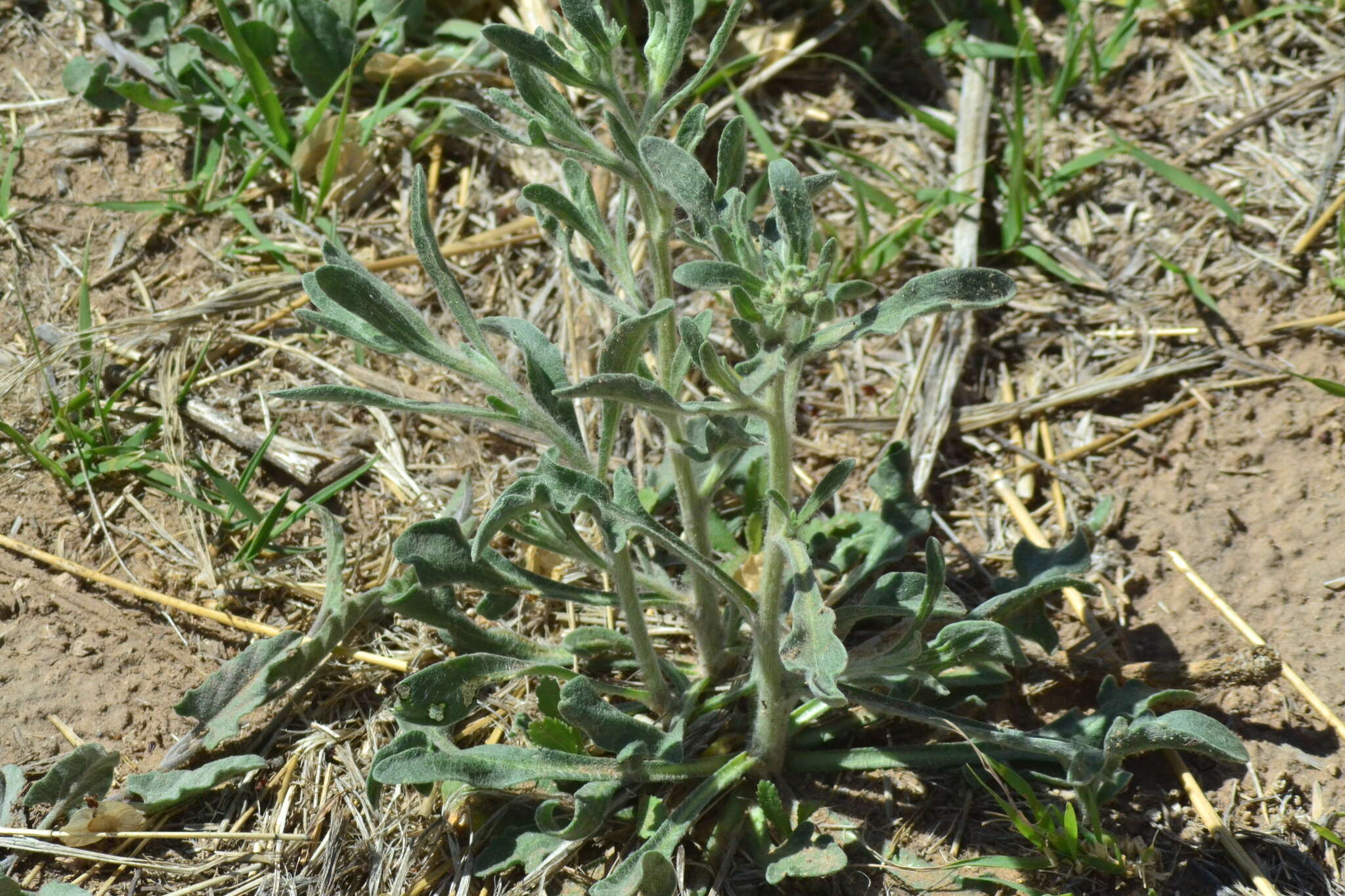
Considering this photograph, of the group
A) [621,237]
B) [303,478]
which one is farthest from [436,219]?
[621,237]

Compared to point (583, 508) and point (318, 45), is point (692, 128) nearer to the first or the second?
point (583, 508)

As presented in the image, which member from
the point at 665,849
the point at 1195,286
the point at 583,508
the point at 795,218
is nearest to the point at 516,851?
the point at 665,849

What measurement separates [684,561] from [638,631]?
0.19 m

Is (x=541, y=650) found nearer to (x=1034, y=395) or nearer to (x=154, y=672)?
(x=154, y=672)

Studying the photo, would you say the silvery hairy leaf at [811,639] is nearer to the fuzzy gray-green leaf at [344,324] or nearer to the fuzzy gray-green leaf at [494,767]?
the fuzzy gray-green leaf at [494,767]

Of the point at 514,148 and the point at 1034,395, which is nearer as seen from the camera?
the point at 1034,395

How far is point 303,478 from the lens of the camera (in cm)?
315

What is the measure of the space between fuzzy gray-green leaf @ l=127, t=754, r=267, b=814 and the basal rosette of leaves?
395 millimetres

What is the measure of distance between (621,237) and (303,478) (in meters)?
1.38

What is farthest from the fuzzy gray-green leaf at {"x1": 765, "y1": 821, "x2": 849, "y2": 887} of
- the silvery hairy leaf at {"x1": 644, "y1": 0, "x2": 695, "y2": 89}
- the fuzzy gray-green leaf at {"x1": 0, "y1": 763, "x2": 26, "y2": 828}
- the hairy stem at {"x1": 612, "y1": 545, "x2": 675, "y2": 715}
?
the fuzzy gray-green leaf at {"x1": 0, "y1": 763, "x2": 26, "y2": 828}

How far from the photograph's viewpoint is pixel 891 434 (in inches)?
128

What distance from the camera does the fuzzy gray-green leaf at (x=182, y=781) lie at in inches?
98.1

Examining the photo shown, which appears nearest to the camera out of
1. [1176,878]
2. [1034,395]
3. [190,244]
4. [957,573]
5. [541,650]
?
[1176,878]

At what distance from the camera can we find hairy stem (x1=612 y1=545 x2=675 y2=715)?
2307 millimetres
